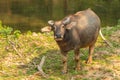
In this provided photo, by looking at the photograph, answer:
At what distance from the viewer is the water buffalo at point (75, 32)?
8.11m

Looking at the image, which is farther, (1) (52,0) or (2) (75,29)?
(1) (52,0)

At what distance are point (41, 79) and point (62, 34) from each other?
52.3 inches

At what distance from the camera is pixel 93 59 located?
32.6 ft

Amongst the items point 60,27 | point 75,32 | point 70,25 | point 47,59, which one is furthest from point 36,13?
point 60,27

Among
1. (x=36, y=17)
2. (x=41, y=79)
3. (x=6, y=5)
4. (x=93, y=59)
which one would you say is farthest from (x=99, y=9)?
(x=41, y=79)

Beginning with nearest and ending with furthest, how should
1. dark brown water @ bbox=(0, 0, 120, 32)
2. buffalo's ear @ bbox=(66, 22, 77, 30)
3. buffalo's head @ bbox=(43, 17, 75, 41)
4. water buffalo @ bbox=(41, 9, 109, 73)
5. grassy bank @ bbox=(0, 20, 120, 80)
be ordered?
buffalo's head @ bbox=(43, 17, 75, 41), water buffalo @ bbox=(41, 9, 109, 73), buffalo's ear @ bbox=(66, 22, 77, 30), grassy bank @ bbox=(0, 20, 120, 80), dark brown water @ bbox=(0, 0, 120, 32)

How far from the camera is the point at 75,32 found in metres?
8.55

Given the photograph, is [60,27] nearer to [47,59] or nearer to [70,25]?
[70,25]

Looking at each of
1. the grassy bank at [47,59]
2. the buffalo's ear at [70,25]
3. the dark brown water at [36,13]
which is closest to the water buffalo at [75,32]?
the buffalo's ear at [70,25]

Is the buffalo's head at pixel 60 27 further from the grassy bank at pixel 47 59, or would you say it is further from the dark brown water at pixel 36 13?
the dark brown water at pixel 36 13

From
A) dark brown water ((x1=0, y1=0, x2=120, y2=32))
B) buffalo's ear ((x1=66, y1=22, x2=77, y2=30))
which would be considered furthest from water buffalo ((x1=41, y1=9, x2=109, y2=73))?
dark brown water ((x1=0, y1=0, x2=120, y2=32))

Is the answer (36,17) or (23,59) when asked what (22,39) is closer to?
(23,59)

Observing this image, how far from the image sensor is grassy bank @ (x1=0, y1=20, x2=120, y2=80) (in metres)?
8.67

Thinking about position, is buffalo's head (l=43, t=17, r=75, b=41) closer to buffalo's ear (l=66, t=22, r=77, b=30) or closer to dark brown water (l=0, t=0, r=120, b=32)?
buffalo's ear (l=66, t=22, r=77, b=30)
